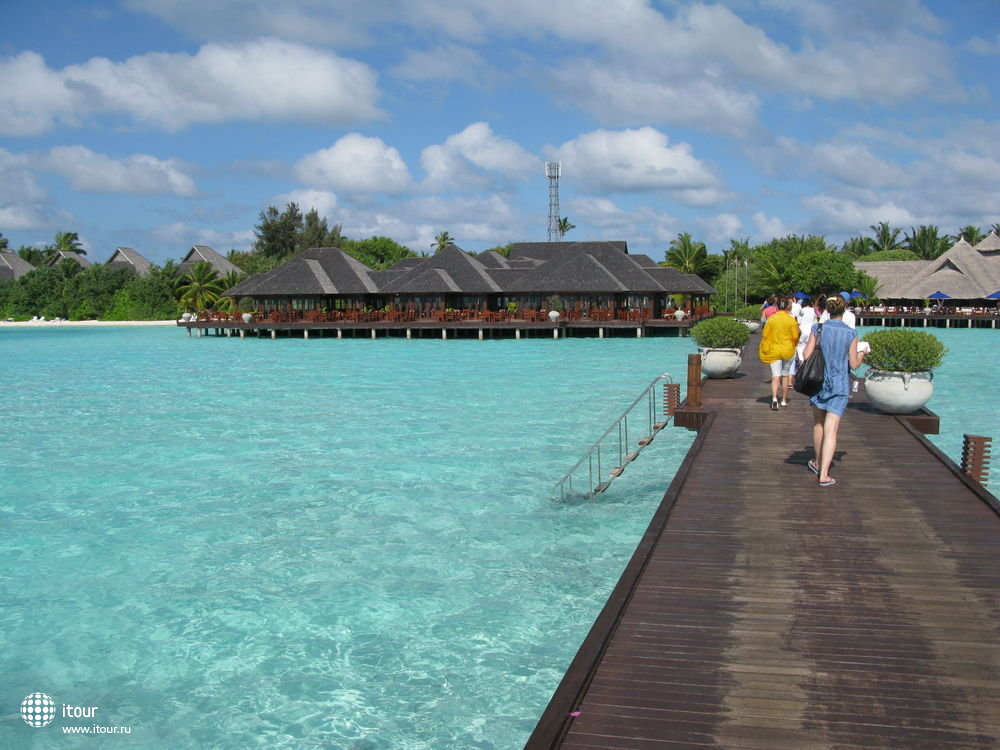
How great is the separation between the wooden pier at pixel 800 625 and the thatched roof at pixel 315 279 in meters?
57.7

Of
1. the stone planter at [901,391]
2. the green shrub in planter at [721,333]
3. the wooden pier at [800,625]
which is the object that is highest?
the green shrub in planter at [721,333]

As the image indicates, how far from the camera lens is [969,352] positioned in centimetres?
4553

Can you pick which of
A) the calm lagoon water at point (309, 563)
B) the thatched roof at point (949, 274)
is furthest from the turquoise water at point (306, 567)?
the thatched roof at point (949, 274)

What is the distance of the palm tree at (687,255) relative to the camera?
302 feet

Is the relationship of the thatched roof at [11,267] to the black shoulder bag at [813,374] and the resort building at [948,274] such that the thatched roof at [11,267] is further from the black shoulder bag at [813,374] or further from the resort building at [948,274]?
the black shoulder bag at [813,374]

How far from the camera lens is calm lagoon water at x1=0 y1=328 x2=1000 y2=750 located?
8117mm

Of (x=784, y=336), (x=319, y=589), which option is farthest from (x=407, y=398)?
(x=319, y=589)

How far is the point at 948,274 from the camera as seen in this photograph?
77625 mm

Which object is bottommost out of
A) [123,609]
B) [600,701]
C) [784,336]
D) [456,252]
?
[123,609]

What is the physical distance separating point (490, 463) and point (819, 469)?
8664 mm

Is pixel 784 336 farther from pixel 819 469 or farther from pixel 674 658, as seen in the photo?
pixel 674 658

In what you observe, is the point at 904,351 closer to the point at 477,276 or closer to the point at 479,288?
the point at 479,288

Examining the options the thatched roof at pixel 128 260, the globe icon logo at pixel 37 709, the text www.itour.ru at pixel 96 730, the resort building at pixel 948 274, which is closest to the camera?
the text www.itour.ru at pixel 96 730

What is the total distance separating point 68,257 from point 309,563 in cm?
11532
